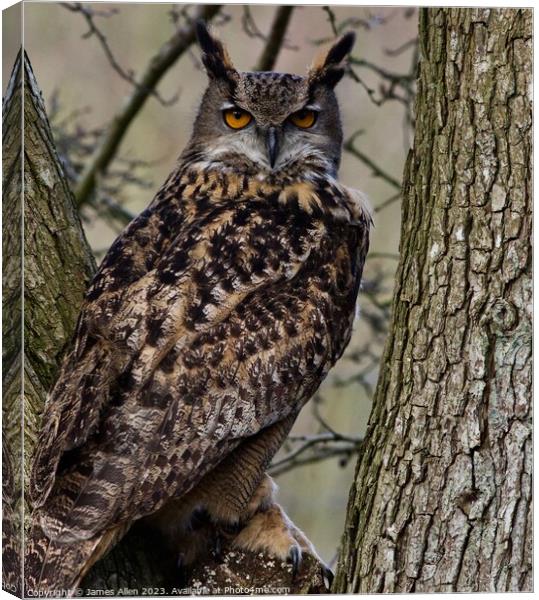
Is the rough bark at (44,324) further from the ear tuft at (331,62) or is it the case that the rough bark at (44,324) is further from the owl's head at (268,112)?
the ear tuft at (331,62)

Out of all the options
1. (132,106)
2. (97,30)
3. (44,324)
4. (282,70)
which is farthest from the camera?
(132,106)

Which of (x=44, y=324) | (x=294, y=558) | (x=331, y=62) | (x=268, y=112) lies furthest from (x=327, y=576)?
(x=331, y=62)

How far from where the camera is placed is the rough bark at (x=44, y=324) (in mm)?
2961

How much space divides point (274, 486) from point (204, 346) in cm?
61

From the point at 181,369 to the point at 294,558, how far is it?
70 cm

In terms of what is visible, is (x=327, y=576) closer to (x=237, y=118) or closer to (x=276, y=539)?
(x=276, y=539)

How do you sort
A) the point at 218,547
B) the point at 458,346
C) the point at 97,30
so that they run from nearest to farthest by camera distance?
the point at 458,346 → the point at 218,547 → the point at 97,30

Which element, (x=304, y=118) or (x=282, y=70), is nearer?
(x=304, y=118)

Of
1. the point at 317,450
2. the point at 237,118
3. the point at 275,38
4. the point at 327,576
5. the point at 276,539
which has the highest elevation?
the point at 275,38

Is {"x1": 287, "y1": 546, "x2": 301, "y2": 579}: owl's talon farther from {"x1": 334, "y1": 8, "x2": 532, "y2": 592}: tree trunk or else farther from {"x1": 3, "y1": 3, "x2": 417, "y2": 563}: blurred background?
{"x1": 3, "y1": 3, "x2": 417, "y2": 563}: blurred background

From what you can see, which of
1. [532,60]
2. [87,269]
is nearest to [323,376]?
[87,269]

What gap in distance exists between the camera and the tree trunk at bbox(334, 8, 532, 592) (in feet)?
9.39

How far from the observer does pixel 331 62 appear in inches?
138

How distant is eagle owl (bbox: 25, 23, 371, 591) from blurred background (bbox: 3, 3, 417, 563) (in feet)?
0.63
